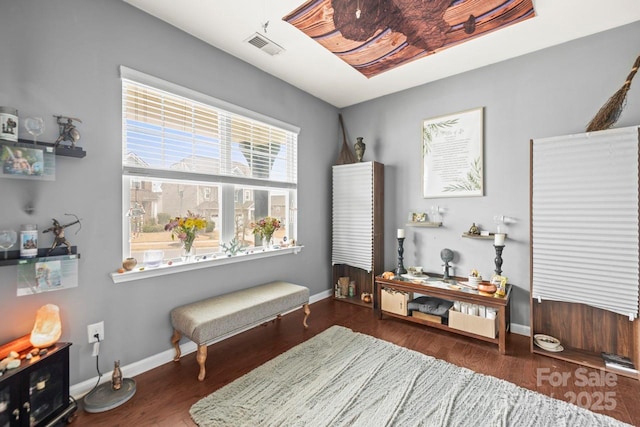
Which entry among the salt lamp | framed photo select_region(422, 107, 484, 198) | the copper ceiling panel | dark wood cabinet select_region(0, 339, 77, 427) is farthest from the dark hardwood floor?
the copper ceiling panel

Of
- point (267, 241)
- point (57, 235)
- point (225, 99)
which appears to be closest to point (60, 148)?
point (57, 235)

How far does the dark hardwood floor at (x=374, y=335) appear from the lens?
1.68 m

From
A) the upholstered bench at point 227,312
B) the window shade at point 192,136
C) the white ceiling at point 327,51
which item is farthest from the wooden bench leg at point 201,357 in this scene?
the white ceiling at point 327,51

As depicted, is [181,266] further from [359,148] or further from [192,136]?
[359,148]

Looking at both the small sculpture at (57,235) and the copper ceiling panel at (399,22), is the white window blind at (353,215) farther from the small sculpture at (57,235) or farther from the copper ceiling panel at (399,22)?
the small sculpture at (57,235)

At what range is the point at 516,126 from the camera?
278 cm

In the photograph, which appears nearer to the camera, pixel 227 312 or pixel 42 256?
pixel 42 256

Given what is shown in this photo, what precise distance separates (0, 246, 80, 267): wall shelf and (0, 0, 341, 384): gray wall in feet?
0.27

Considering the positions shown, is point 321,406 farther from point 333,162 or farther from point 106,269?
point 333,162

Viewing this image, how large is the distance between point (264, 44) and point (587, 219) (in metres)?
3.23

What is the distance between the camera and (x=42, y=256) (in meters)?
1.66

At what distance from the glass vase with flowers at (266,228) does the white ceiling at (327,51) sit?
1738 mm

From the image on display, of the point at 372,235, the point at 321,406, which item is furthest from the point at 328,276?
the point at 321,406

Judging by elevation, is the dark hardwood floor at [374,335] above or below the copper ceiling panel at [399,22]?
below
